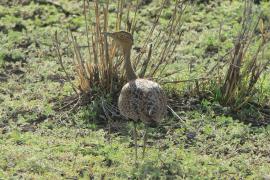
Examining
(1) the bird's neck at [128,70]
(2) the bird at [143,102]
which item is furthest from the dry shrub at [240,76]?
(2) the bird at [143,102]

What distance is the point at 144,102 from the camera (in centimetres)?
680

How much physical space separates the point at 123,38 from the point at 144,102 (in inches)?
41.0

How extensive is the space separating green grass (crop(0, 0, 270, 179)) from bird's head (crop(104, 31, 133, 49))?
0.98m

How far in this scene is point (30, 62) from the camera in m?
9.85

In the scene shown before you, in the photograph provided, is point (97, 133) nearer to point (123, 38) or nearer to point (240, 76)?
point (123, 38)

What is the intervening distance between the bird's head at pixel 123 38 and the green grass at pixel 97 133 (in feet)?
3.23

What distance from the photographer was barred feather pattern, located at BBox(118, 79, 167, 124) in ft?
22.2

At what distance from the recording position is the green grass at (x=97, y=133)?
675cm

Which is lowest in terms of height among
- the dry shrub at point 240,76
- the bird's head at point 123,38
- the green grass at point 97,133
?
the green grass at point 97,133

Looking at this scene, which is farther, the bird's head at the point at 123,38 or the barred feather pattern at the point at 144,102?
the bird's head at the point at 123,38

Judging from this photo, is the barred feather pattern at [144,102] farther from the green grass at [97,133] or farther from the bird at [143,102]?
the green grass at [97,133]

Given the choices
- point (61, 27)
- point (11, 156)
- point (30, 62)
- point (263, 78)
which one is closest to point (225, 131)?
point (263, 78)

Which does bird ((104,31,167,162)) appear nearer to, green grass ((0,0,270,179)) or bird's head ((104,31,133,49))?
green grass ((0,0,270,179))

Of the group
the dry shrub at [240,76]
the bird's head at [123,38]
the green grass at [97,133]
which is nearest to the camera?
the green grass at [97,133]
